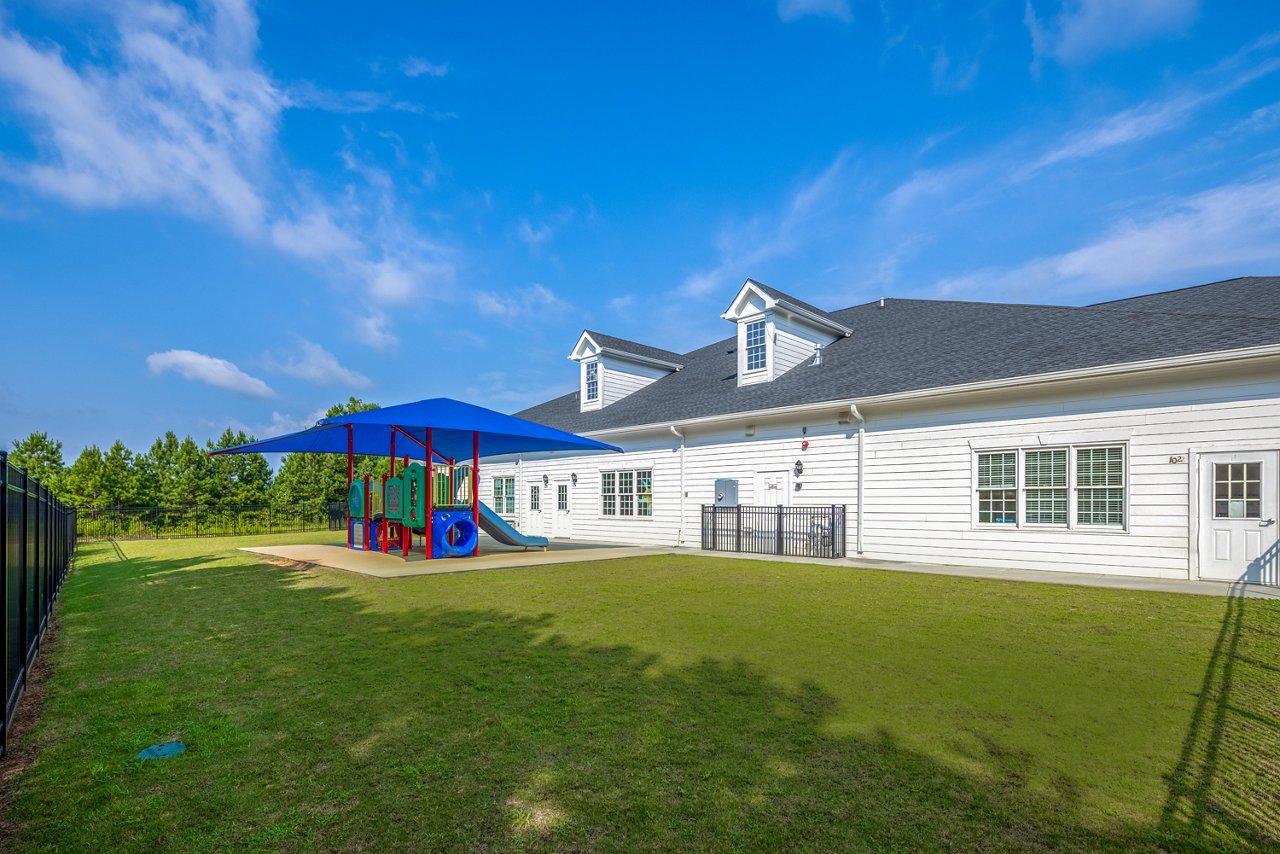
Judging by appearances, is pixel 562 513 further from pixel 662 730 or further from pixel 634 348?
pixel 662 730

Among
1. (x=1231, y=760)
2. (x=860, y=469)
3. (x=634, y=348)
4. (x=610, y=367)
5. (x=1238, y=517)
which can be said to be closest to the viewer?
(x=1231, y=760)

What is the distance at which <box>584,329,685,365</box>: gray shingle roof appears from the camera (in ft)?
72.5

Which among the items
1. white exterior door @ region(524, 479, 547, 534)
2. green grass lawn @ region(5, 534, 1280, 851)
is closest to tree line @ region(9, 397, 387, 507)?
A: white exterior door @ region(524, 479, 547, 534)

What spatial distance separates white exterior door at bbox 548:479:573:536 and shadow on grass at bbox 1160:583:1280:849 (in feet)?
55.3

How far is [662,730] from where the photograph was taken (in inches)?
148

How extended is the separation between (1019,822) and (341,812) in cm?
292

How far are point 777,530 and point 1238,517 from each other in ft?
25.4

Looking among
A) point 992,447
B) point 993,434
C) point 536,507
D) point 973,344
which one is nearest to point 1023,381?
point 993,434

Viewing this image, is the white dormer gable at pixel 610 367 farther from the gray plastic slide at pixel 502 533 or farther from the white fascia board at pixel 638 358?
the gray plastic slide at pixel 502 533

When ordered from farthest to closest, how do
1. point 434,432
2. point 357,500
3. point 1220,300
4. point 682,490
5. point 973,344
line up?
point 682,490 → point 357,500 → point 434,432 → point 973,344 → point 1220,300

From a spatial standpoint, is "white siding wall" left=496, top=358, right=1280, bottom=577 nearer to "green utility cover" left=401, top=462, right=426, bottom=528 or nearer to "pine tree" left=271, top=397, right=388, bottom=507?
"green utility cover" left=401, top=462, right=426, bottom=528

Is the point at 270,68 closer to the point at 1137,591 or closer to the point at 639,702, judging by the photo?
the point at 639,702

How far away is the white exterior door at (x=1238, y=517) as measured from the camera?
30.3 ft

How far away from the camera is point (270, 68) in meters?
12.8
